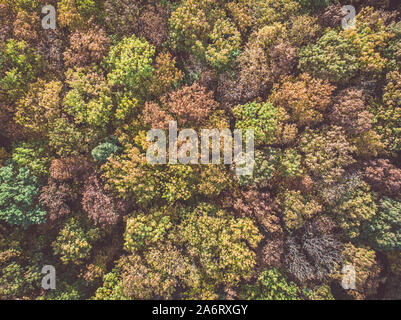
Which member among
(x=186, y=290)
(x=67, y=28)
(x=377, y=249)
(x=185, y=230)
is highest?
(x=67, y=28)

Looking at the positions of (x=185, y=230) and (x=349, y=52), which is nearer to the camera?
(x=349, y=52)

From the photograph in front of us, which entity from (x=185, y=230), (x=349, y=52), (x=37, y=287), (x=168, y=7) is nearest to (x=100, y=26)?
(x=168, y=7)

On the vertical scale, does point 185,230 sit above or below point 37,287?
above

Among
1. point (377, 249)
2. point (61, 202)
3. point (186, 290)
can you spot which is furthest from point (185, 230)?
point (377, 249)

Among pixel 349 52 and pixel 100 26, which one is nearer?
pixel 349 52

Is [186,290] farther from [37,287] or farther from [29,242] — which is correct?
[29,242]

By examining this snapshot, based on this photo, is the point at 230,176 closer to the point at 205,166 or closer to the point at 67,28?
the point at 205,166
